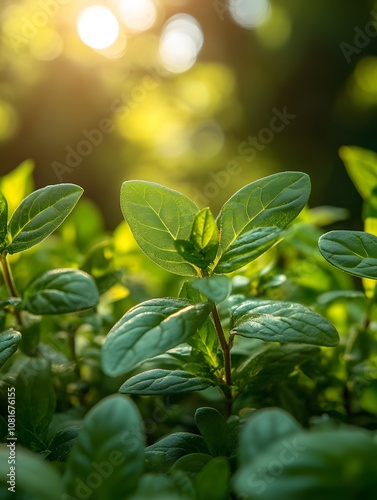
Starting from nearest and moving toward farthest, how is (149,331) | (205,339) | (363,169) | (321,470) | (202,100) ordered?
(321,470), (149,331), (205,339), (363,169), (202,100)

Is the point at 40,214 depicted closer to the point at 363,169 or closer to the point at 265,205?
the point at 265,205

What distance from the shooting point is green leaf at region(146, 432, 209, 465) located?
46 cm

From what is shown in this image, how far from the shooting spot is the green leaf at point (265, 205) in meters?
0.47

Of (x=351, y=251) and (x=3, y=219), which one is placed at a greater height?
(x=3, y=219)

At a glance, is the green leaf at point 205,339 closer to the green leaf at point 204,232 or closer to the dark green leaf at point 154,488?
the green leaf at point 204,232

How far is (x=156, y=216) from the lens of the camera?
487mm

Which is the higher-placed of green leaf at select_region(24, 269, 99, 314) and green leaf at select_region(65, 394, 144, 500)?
green leaf at select_region(24, 269, 99, 314)

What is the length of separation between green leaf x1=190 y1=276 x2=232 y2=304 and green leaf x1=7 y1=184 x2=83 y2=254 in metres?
0.13

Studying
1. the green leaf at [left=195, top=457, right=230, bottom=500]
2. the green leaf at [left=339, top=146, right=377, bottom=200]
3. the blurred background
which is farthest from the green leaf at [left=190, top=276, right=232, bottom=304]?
the blurred background

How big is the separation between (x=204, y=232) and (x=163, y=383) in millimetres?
130

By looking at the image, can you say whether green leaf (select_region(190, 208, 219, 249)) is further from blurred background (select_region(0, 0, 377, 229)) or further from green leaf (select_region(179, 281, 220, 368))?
blurred background (select_region(0, 0, 377, 229))

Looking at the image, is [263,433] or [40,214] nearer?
[263,433]

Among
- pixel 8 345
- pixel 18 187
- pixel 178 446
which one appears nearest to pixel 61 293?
pixel 8 345

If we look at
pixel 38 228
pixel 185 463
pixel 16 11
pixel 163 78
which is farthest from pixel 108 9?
pixel 185 463
